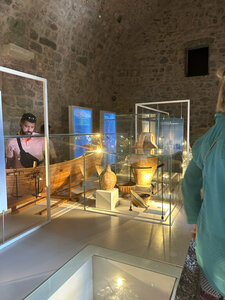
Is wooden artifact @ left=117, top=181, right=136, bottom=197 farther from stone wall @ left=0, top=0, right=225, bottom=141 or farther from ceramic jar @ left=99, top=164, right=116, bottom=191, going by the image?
stone wall @ left=0, top=0, right=225, bottom=141

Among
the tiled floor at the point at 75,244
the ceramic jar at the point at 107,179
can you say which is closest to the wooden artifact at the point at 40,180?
the ceramic jar at the point at 107,179

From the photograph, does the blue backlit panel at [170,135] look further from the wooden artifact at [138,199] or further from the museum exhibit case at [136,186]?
the wooden artifact at [138,199]

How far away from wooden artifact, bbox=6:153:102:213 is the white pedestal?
8.8 inches

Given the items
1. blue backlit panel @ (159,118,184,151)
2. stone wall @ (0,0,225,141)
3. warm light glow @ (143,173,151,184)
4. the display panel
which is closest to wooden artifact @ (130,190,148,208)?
warm light glow @ (143,173,151,184)

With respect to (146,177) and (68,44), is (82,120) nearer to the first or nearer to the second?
(68,44)

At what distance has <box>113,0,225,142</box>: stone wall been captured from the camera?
6.32 m

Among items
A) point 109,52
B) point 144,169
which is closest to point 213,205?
point 144,169

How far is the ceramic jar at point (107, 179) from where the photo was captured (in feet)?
6.84

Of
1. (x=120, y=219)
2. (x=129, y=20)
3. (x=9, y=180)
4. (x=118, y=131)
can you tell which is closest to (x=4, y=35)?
(x=118, y=131)

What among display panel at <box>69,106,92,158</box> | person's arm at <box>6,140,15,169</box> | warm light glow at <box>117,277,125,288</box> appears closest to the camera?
warm light glow at <box>117,277,125,288</box>

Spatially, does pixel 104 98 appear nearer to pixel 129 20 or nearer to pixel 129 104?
pixel 129 104

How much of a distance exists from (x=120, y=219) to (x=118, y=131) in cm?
148

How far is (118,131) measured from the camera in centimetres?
330

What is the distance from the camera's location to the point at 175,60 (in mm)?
6738
